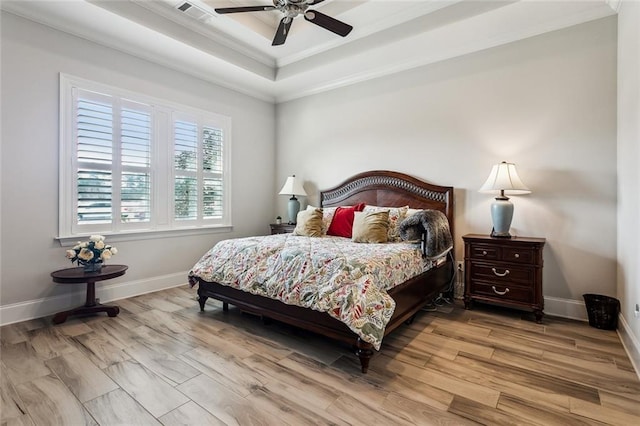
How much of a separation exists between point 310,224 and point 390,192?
1.17 metres

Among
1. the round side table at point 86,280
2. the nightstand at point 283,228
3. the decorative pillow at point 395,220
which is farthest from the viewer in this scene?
the nightstand at point 283,228

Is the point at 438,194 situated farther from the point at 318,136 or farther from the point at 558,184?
the point at 318,136

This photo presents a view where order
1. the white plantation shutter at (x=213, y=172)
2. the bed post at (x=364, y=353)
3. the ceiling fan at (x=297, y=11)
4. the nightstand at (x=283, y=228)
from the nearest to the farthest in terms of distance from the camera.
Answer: the bed post at (x=364, y=353) → the ceiling fan at (x=297, y=11) → the white plantation shutter at (x=213, y=172) → the nightstand at (x=283, y=228)

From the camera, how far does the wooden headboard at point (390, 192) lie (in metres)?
3.85

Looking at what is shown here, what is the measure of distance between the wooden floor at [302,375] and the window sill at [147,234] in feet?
2.64

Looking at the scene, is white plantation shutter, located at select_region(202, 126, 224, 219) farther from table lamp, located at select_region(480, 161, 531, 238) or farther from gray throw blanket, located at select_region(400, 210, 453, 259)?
table lamp, located at select_region(480, 161, 531, 238)

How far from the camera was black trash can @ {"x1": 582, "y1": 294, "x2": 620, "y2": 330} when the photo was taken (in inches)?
109

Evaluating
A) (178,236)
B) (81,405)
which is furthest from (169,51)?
(81,405)

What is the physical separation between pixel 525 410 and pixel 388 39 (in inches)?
142

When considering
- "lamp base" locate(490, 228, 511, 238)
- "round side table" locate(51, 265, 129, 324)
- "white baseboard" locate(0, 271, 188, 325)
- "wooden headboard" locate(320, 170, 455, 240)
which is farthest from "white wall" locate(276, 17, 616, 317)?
"round side table" locate(51, 265, 129, 324)

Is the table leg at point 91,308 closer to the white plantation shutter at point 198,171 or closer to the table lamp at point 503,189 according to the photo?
the white plantation shutter at point 198,171

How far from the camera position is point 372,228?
11.3ft

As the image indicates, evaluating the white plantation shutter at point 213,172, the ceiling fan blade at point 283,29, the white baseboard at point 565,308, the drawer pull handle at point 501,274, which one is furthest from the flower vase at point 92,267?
the white baseboard at point 565,308

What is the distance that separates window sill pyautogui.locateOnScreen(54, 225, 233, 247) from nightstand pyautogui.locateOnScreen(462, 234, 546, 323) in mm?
3394
